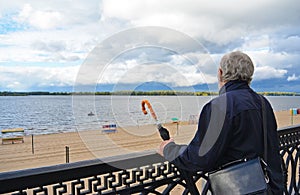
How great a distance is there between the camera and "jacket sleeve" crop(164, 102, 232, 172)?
1175 millimetres

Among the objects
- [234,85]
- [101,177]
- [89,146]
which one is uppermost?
[234,85]

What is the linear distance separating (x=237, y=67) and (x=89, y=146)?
769 millimetres

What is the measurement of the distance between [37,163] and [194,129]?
521 inches

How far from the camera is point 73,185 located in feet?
4.08

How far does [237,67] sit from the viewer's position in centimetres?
130

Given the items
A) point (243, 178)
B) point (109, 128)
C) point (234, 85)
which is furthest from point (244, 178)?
point (109, 128)

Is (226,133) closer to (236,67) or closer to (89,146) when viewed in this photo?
(236,67)

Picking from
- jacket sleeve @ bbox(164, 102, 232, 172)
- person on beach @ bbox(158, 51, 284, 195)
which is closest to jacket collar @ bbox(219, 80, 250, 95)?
person on beach @ bbox(158, 51, 284, 195)

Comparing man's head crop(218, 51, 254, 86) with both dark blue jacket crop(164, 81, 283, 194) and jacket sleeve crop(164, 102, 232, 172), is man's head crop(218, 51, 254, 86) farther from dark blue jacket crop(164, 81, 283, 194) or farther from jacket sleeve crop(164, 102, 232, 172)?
jacket sleeve crop(164, 102, 232, 172)

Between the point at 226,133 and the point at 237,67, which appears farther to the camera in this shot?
the point at 237,67

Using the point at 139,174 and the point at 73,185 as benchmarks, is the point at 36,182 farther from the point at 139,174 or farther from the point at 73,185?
the point at 139,174

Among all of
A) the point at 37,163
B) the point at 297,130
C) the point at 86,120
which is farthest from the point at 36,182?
the point at 37,163

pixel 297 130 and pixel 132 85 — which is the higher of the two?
pixel 132 85

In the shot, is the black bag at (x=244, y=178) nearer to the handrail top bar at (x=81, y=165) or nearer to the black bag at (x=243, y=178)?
the black bag at (x=243, y=178)
